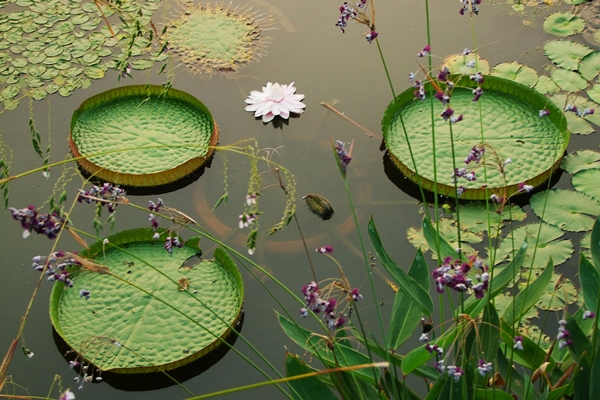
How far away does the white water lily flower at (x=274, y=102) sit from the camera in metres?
3.29

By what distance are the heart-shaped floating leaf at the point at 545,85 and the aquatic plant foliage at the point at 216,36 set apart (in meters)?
1.38

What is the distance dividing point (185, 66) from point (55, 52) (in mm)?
712

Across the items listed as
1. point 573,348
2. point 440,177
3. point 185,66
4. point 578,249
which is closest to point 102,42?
point 185,66

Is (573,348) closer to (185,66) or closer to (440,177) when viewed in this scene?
(440,177)

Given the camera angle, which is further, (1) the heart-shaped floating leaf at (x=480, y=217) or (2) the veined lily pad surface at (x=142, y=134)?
(2) the veined lily pad surface at (x=142, y=134)

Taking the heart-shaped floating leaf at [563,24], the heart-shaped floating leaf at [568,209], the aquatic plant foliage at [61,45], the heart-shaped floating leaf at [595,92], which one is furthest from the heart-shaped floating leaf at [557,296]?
the aquatic plant foliage at [61,45]

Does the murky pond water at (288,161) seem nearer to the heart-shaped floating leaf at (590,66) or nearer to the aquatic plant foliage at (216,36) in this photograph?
the aquatic plant foliage at (216,36)

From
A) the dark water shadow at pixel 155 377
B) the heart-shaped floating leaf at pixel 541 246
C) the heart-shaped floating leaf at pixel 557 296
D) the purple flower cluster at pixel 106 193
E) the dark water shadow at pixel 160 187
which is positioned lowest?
the dark water shadow at pixel 155 377

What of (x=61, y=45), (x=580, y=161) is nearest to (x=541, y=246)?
(x=580, y=161)

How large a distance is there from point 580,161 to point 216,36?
6.29 feet

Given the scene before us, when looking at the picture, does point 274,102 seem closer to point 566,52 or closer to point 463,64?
point 463,64

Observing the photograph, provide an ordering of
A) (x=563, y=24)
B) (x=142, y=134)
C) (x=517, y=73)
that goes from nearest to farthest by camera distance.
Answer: (x=142, y=134) → (x=517, y=73) → (x=563, y=24)

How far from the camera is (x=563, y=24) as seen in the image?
12.0 ft

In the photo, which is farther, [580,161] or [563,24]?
[563,24]
